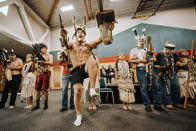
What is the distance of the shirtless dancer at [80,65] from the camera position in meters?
1.42

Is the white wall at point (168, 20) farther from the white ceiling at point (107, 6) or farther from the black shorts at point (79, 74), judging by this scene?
the black shorts at point (79, 74)

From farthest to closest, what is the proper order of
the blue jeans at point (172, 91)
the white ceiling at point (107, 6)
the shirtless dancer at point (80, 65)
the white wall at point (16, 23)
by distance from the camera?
the white ceiling at point (107, 6) → the white wall at point (16, 23) → the blue jeans at point (172, 91) → the shirtless dancer at point (80, 65)

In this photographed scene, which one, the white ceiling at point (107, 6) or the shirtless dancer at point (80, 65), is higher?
the white ceiling at point (107, 6)

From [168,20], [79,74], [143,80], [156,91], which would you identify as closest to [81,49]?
[79,74]

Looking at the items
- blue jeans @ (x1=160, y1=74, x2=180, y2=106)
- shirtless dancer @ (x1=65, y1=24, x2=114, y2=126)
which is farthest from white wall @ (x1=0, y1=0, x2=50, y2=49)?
blue jeans @ (x1=160, y1=74, x2=180, y2=106)

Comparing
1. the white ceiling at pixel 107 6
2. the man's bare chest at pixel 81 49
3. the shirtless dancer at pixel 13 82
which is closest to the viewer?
the man's bare chest at pixel 81 49

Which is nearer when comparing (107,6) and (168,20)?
(168,20)

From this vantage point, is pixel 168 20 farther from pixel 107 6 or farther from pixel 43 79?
pixel 43 79

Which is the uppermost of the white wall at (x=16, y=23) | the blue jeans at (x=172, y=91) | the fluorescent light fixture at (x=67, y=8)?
the fluorescent light fixture at (x=67, y=8)

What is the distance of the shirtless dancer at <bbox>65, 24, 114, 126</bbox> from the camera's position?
1418 millimetres

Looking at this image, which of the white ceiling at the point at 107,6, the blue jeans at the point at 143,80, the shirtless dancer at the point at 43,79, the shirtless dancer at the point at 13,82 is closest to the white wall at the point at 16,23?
the white ceiling at the point at 107,6

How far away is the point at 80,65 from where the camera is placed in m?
1.54

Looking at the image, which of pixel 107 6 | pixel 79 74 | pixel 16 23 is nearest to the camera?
pixel 79 74

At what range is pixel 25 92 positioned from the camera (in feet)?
8.82
